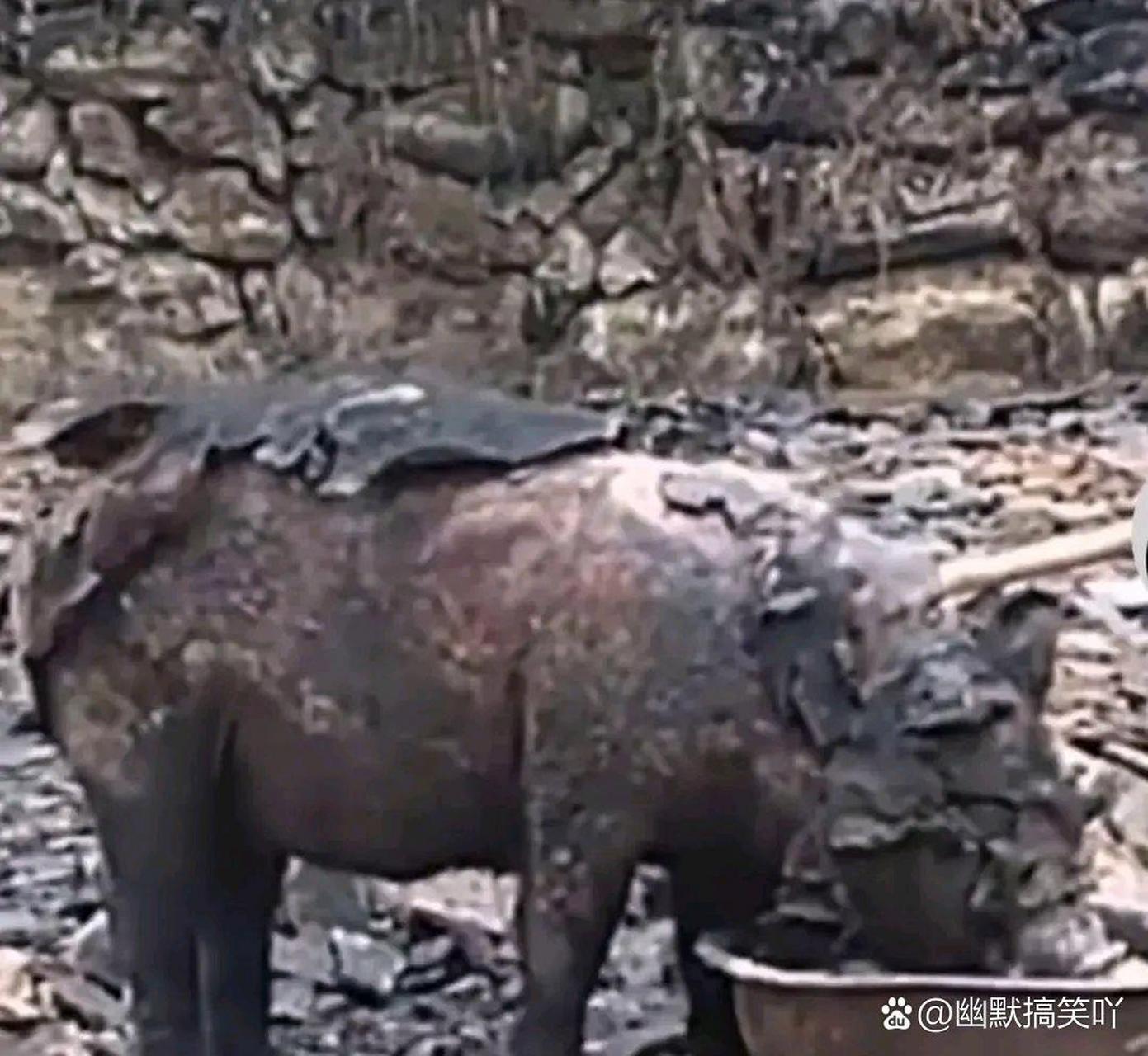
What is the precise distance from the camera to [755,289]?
61.2 inches

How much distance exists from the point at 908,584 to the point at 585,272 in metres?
0.59

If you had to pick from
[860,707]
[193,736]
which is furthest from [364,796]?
[860,707]

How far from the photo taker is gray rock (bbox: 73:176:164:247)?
64.3 inches

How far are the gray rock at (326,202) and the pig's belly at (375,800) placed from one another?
0.60 m

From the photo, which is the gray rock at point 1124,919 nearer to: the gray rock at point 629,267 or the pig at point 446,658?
the pig at point 446,658

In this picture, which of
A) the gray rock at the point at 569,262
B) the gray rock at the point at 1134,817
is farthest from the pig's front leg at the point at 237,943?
the gray rock at the point at 569,262

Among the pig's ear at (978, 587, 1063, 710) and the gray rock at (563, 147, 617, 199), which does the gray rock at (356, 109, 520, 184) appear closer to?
the gray rock at (563, 147, 617, 199)

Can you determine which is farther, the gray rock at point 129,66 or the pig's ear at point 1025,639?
the gray rock at point 129,66

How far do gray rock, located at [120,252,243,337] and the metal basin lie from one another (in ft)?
2.22

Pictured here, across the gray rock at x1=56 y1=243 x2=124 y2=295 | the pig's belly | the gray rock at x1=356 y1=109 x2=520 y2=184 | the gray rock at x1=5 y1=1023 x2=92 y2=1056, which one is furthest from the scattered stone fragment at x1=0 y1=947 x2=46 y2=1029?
the gray rock at x1=356 y1=109 x2=520 y2=184

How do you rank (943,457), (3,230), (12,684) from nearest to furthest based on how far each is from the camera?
(12,684) < (943,457) < (3,230)

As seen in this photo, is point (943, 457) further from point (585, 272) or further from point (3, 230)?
point (3, 230)

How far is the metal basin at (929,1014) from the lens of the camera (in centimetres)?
98

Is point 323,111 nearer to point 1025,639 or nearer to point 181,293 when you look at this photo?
point 181,293
